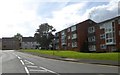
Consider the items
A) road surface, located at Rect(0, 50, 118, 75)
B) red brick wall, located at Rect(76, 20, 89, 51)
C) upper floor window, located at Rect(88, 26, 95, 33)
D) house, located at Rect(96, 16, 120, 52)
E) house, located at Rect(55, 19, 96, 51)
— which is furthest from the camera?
red brick wall, located at Rect(76, 20, 89, 51)

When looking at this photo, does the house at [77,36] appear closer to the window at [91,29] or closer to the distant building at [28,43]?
the window at [91,29]

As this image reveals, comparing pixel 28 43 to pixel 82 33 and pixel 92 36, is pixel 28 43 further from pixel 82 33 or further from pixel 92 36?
pixel 92 36

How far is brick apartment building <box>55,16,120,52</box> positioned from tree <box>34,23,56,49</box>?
11.0m

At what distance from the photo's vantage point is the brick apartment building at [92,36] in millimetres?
66688

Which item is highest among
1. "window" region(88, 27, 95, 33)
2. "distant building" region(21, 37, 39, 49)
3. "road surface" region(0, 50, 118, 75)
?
"window" region(88, 27, 95, 33)

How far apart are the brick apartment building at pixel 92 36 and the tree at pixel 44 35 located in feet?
35.9

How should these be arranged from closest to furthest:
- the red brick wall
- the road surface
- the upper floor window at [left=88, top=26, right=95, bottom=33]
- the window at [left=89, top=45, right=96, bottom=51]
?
the road surface, the window at [left=89, top=45, right=96, bottom=51], the upper floor window at [left=88, top=26, right=95, bottom=33], the red brick wall

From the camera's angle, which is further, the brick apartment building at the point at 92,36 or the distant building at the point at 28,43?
the distant building at the point at 28,43

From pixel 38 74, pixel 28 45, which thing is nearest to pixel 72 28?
pixel 38 74

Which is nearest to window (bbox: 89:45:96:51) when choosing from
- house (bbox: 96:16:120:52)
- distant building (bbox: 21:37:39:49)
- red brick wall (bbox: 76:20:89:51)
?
house (bbox: 96:16:120:52)

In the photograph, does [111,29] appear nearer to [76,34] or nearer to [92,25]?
[92,25]

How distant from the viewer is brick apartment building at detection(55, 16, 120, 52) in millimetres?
66688

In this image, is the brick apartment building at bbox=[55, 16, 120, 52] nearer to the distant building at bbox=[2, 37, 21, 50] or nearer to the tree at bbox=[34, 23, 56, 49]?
the tree at bbox=[34, 23, 56, 49]

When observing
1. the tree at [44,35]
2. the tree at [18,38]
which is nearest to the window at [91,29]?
the tree at [44,35]
